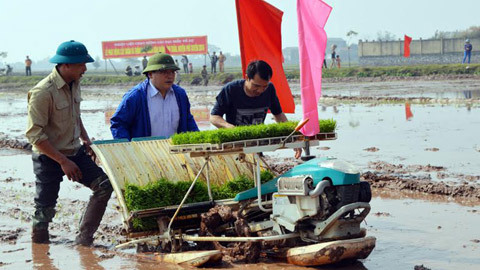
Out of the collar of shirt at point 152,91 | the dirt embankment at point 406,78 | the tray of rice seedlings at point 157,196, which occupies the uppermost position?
the collar of shirt at point 152,91

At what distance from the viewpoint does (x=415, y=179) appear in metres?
9.88

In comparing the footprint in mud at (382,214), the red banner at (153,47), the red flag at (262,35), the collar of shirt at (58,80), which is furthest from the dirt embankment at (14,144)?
the red banner at (153,47)

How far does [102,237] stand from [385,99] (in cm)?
1835

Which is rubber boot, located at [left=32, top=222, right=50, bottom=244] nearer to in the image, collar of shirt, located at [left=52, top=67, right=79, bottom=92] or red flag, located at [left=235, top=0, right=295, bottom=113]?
collar of shirt, located at [left=52, top=67, right=79, bottom=92]

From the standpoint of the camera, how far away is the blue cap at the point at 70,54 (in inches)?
273

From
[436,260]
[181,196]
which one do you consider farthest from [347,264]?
[181,196]

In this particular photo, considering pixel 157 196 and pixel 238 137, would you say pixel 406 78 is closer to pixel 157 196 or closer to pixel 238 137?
pixel 157 196

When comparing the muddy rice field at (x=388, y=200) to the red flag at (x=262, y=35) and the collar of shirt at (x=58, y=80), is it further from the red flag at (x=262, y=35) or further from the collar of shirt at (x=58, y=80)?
the red flag at (x=262, y=35)

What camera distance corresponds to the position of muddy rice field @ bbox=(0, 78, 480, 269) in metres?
6.60

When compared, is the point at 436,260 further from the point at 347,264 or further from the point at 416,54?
the point at 416,54

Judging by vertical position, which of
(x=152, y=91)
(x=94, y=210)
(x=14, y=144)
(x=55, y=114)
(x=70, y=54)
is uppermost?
(x=70, y=54)

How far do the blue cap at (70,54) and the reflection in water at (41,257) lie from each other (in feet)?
6.14

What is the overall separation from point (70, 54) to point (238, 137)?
→ 6.98 ft

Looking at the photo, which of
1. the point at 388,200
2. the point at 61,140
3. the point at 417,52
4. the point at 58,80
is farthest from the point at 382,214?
the point at 417,52
